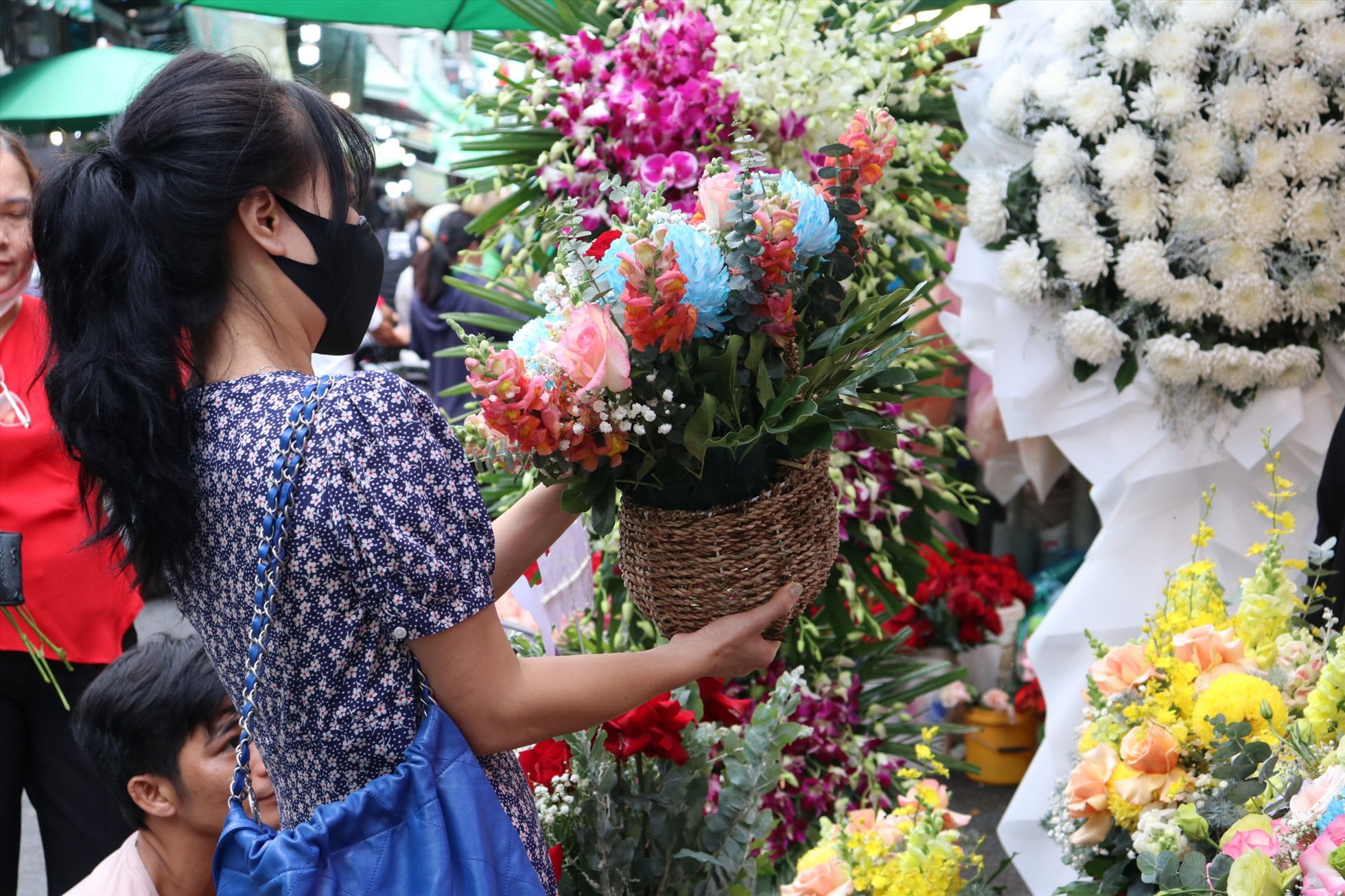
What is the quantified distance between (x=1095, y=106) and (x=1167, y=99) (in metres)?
0.11

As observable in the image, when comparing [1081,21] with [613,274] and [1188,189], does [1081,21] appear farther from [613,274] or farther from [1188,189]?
[613,274]

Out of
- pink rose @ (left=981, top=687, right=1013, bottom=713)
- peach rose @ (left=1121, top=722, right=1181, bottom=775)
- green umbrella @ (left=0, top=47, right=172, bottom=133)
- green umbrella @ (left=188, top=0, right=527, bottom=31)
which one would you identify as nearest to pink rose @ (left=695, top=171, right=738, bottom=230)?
peach rose @ (left=1121, top=722, right=1181, bottom=775)

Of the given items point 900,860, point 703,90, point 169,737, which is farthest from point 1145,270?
point 169,737

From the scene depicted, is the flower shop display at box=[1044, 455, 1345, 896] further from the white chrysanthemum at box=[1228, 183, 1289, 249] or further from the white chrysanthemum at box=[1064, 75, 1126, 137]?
the white chrysanthemum at box=[1064, 75, 1126, 137]

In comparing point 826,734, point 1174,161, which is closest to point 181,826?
point 826,734

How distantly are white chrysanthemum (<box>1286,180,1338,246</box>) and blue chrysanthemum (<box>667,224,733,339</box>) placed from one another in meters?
1.19

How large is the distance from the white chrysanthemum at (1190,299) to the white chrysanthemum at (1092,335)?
3.5 inches

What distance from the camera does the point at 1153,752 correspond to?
1.34 m

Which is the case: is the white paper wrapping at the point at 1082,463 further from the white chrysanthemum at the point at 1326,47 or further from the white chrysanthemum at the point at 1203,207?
the white chrysanthemum at the point at 1326,47

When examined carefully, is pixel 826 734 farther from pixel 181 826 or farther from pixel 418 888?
pixel 418 888

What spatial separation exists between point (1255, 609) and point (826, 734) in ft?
3.62

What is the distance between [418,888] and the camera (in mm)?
1091

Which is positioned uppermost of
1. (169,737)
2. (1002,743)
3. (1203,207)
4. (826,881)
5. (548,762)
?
(1203,207)

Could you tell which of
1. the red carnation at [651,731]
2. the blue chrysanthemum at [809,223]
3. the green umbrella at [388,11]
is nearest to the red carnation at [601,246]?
the blue chrysanthemum at [809,223]
